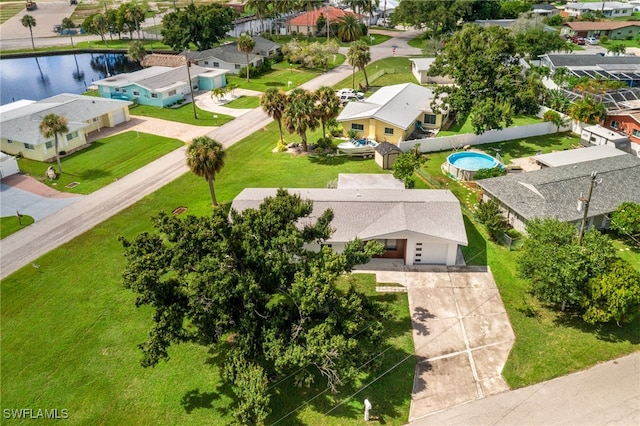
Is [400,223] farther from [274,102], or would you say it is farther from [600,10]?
[600,10]

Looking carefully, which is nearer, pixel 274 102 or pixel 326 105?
pixel 274 102

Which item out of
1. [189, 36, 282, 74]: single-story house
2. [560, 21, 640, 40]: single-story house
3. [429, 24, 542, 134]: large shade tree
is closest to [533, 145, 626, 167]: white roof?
[429, 24, 542, 134]: large shade tree

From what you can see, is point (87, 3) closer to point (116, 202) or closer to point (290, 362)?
point (116, 202)

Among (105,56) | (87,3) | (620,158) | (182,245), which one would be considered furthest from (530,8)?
(87,3)

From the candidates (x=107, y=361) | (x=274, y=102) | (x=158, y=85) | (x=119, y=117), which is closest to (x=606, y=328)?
(x=107, y=361)

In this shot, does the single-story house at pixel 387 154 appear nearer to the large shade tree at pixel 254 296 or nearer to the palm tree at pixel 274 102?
the palm tree at pixel 274 102

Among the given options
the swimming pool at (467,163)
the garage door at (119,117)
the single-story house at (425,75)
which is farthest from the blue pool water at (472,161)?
the garage door at (119,117)
